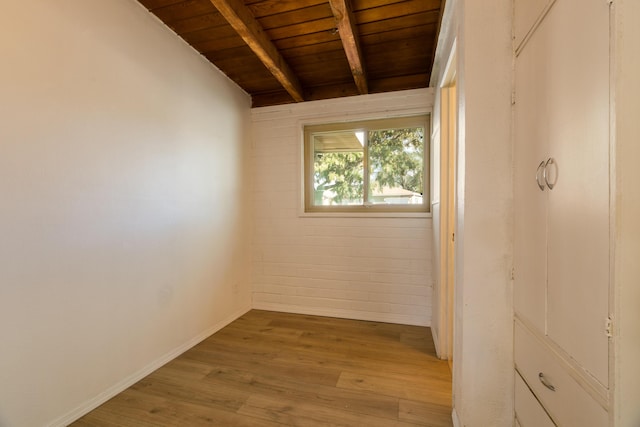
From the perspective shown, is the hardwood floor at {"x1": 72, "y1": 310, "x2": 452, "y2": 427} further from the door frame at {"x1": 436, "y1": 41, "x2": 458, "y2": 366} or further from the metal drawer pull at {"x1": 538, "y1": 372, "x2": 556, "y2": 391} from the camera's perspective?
the metal drawer pull at {"x1": 538, "y1": 372, "x2": 556, "y2": 391}

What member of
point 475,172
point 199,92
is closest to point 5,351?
point 199,92

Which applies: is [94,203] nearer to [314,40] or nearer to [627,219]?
[314,40]

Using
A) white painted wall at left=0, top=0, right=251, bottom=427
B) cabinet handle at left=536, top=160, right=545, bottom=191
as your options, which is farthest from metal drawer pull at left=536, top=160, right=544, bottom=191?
white painted wall at left=0, top=0, right=251, bottom=427

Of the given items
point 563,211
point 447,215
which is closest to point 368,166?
point 447,215

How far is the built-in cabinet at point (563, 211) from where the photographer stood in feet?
2.31

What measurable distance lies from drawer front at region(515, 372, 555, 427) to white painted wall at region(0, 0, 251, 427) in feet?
7.45

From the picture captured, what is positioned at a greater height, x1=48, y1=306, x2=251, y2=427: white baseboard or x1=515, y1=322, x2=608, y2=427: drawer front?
x1=515, y1=322, x2=608, y2=427: drawer front

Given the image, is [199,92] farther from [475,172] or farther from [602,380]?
[602,380]

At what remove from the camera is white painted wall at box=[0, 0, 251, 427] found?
4.33 ft

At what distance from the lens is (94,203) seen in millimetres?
1635

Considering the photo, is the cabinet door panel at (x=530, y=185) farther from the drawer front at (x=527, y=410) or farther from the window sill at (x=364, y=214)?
the window sill at (x=364, y=214)

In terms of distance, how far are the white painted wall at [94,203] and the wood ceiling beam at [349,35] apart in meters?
1.38

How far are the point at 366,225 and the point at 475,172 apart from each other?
166 centimetres

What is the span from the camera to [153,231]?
203 centimetres
